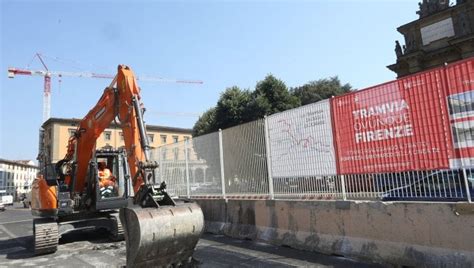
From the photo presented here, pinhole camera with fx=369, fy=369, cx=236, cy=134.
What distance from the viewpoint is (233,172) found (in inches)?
418

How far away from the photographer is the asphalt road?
6934mm

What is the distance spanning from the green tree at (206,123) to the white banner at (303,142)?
22.0 meters

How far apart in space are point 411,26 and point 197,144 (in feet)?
107

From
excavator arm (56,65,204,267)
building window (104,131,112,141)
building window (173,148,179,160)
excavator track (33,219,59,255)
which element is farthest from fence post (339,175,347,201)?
building window (104,131,112,141)

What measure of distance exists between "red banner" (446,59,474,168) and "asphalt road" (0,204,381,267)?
2384 millimetres

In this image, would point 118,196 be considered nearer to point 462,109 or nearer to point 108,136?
point 462,109

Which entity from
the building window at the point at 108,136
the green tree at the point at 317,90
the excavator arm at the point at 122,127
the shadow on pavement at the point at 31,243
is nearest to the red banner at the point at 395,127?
the excavator arm at the point at 122,127

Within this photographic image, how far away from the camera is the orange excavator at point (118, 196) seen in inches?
231

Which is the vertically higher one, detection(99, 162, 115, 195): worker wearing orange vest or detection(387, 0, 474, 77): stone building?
detection(387, 0, 474, 77): stone building

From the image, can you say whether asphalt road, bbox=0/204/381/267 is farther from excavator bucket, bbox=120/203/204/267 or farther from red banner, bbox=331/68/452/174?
red banner, bbox=331/68/452/174

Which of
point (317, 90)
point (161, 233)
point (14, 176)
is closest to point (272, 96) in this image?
point (317, 90)

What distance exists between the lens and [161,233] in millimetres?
5805

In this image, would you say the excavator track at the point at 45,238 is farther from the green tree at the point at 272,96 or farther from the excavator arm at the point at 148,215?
the green tree at the point at 272,96

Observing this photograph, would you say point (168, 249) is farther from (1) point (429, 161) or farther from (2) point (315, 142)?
(1) point (429, 161)
